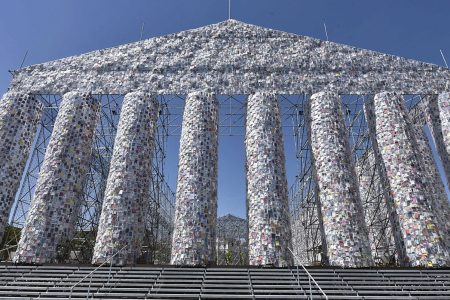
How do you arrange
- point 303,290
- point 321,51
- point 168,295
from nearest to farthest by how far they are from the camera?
point 168,295, point 303,290, point 321,51

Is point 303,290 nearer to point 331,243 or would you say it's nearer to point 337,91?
point 331,243

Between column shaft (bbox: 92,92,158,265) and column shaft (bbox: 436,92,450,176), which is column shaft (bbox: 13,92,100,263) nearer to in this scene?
column shaft (bbox: 92,92,158,265)

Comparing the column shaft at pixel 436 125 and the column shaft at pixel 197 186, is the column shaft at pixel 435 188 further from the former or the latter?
the column shaft at pixel 197 186

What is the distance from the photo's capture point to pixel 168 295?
262 inches

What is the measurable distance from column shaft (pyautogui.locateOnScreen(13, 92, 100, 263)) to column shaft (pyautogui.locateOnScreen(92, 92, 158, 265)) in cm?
123

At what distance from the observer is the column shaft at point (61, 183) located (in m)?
10.2

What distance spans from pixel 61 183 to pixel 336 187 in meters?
9.01

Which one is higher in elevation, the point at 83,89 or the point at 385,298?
the point at 83,89

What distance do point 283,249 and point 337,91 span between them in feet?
21.2

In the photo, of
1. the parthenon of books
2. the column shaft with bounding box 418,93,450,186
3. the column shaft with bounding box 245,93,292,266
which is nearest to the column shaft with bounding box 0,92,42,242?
the parthenon of books

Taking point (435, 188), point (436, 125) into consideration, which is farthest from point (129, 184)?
point (436, 125)

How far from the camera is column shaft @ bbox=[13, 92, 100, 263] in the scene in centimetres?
1022

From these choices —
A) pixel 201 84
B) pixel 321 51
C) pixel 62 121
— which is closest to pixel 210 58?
pixel 201 84

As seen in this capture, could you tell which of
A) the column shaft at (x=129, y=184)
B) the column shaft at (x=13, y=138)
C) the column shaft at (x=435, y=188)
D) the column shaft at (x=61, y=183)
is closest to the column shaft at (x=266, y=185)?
the column shaft at (x=129, y=184)
